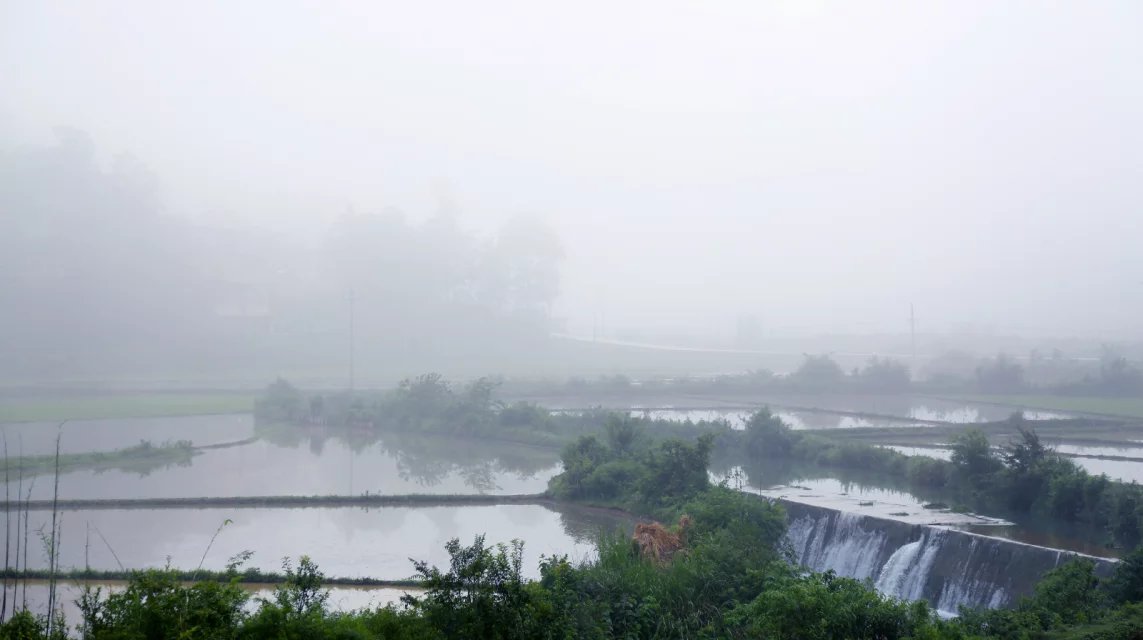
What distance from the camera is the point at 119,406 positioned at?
29359 mm

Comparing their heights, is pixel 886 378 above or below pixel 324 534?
above

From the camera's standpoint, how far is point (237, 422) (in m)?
28.1

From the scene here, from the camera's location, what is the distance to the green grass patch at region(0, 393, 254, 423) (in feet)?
86.0

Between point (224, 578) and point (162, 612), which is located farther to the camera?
point (224, 578)

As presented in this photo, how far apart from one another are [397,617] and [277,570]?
585 cm

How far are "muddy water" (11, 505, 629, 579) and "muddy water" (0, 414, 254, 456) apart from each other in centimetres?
706

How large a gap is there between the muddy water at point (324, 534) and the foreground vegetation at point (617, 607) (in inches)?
79.5

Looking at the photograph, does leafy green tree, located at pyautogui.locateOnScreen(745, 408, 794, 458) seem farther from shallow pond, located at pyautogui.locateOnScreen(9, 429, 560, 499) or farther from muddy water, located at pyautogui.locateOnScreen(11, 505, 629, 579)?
muddy water, located at pyautogui.locateOnScreen(11, 505, 629, 579)

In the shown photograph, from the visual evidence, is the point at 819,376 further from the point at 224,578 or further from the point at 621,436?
the point at 224,578

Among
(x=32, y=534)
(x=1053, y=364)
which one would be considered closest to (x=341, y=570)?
(x=32, y=534)

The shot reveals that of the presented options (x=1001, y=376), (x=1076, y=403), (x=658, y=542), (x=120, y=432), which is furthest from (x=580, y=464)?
(x=1001, y=376)

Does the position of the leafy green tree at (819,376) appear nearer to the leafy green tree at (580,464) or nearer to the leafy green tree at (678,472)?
the leafy green tree at (580,464)

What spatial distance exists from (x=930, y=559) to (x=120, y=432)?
71.9 ft

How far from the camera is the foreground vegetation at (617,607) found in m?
5.61
